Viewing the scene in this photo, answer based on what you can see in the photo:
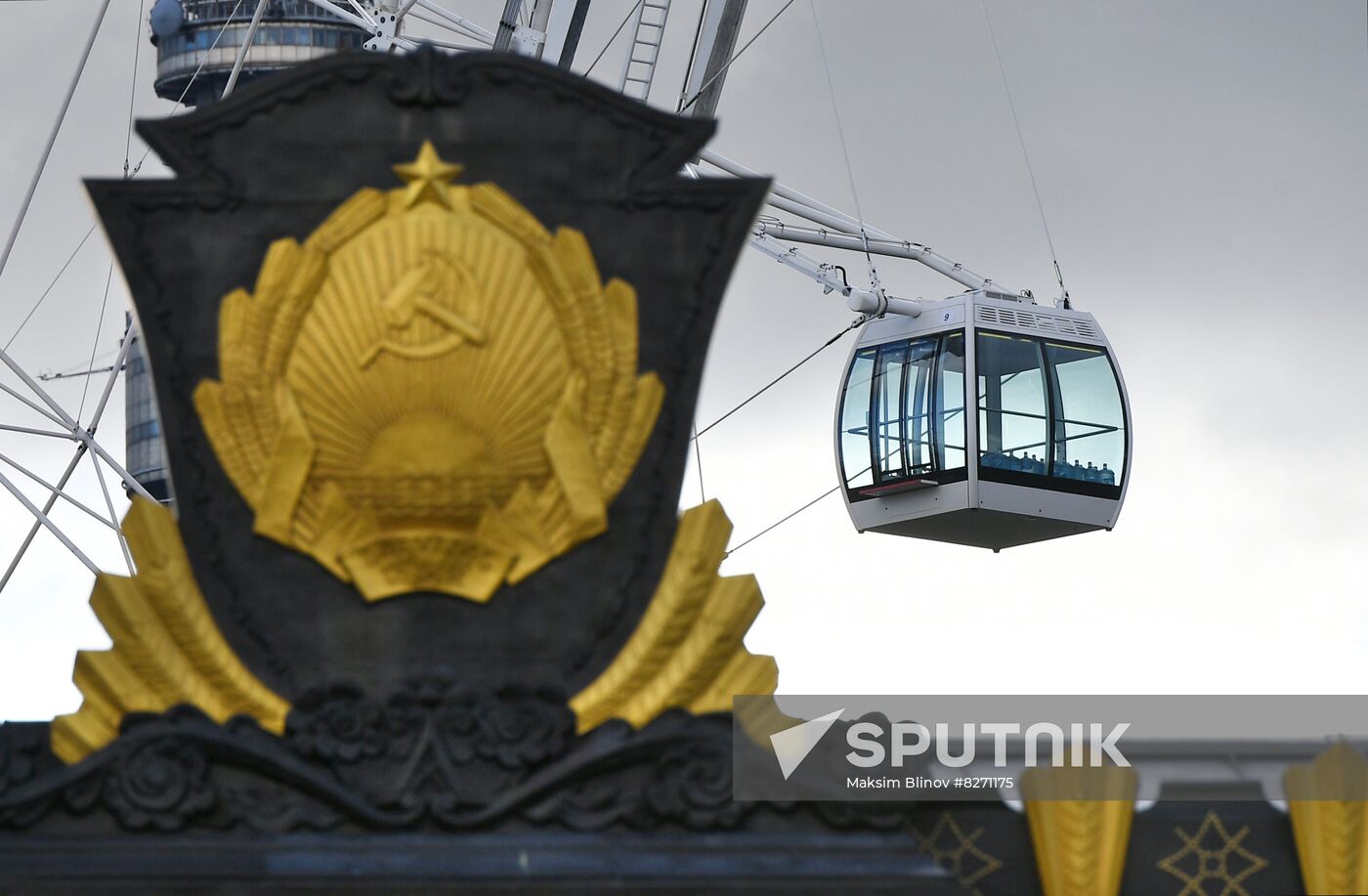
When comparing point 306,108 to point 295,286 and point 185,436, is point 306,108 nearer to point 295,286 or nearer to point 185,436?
point 295,286

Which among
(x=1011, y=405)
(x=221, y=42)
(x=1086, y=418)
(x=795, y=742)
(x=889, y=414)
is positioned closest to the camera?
(x=795, y=742)

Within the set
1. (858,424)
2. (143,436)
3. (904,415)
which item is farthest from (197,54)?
(904,415)

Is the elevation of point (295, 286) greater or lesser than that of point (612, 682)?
greater

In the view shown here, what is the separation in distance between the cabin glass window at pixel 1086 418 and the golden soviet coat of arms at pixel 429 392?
21.2 metres

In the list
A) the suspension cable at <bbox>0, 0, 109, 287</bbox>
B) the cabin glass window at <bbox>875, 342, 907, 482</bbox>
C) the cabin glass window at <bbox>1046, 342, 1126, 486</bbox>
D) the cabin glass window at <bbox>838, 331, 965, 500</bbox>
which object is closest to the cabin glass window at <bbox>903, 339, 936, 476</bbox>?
the cabin glass window at <bbox>838, 331, 965, 500</bbox>

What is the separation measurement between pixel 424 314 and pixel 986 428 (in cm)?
2121

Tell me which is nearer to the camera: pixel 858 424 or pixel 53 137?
pixel 53 137

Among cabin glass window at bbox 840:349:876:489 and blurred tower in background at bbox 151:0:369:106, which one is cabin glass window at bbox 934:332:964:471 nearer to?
cabin glass window at bbox 840:349:876:489

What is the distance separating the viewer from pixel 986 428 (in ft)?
107

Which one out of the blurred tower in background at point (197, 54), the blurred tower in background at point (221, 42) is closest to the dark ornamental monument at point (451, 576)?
the blurred tower in background at point (221, 42)

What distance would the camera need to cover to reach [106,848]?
11875 millimetres

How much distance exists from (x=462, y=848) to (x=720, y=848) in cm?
129

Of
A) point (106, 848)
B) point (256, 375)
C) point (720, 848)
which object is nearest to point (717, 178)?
point (256, 375)

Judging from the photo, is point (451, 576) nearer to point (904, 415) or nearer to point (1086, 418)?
point (904, 415)
